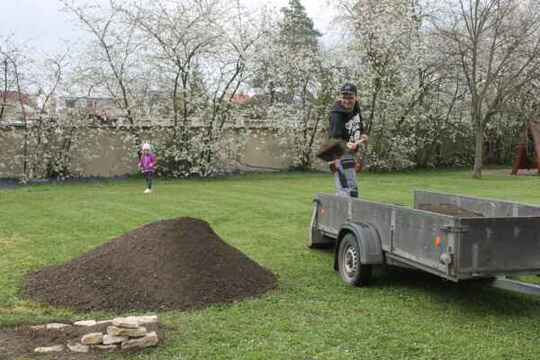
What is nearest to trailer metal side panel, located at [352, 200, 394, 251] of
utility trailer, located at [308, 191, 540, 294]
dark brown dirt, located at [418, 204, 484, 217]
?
utility trailer, located at [308, 191, 540, 294]

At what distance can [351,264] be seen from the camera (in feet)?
21.1

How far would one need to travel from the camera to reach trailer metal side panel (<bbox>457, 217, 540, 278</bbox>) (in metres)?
4.84

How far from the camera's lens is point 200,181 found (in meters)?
20.4

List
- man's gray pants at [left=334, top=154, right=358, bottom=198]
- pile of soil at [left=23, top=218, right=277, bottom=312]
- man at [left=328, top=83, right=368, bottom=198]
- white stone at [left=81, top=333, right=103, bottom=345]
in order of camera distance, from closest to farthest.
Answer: white stone at [left=81, top=333, right=103, bottom=345] < pile of soil at [left=23, top=218, right=277, bottom=312] < man at [left=328, top=83, right=368, bottom=198] < man's gray pants at [left=334, top=154, right=358, bottom=198]

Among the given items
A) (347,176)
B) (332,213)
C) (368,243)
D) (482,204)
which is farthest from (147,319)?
(482,204)

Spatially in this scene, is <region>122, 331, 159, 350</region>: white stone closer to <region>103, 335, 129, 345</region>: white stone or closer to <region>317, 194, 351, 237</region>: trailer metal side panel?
<region>103, 335, 129, 345</region>: white stone

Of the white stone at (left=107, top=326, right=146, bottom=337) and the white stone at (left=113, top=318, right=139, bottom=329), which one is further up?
the white stone at (left=113, top=318, right=139, bottom=329)

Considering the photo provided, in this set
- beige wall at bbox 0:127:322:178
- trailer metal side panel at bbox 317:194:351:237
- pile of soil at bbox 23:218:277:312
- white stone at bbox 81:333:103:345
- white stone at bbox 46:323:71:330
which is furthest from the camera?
beige wall at bbox 0:127:322:178

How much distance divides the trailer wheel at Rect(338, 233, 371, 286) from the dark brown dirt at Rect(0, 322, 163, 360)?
222 centimetres

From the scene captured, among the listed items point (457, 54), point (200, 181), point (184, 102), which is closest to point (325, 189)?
point (200, 181)

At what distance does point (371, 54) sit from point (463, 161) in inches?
303

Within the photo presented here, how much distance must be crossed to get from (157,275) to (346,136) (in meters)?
3.15

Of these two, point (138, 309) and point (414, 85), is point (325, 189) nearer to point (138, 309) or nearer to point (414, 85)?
point (414, 85)

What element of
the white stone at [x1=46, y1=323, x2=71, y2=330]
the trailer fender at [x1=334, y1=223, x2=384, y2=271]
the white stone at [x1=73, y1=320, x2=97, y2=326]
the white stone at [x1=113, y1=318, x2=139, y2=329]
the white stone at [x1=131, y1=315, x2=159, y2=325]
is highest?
the trailer fender at [x1=334, y1=223, x2=384, y2=271]
